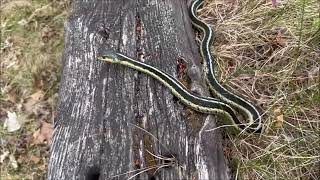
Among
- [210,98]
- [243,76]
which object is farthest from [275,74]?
[210,98]

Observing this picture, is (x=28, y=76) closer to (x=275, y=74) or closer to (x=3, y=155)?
(x=3, y=155)

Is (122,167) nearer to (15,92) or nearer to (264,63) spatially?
(264,63)

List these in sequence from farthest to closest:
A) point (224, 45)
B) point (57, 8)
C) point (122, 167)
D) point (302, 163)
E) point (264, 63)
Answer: point (57, 8) < point (224, 45) < point (264, 63) < point (302, 163) < point (122, 167)

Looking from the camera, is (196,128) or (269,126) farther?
(269,126)

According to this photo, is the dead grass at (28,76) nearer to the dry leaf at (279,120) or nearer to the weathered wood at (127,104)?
the weathered wood at (127,104)

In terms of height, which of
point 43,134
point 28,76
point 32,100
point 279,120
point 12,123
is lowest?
point 279,120

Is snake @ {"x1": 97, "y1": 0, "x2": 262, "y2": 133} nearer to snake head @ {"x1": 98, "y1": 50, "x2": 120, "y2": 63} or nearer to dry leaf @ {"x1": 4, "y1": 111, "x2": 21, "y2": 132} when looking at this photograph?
snake head @ {"x1": 98, "y1": 50, "x2": 120, "y2": 63}

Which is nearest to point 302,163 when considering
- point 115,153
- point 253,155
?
point 253,155
